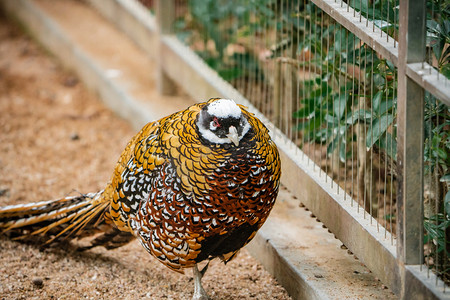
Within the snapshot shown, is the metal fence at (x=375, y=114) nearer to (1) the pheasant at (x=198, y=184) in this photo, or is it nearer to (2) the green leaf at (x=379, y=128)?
(2) the green leaf at (x=379, y=128)

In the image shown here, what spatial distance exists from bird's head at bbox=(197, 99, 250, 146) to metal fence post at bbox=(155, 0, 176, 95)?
10.2 ft

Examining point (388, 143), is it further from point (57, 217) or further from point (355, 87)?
point (57, 217)

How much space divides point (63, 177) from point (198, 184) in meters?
2.69

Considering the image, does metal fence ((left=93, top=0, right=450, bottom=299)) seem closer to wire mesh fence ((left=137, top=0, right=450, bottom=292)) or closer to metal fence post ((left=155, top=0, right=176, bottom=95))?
wire mesh fence ((left=137, top=0, right=450, bottom=292))

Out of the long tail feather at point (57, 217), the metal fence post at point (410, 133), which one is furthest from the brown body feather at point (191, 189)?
the metal fence post at point (410, 133)

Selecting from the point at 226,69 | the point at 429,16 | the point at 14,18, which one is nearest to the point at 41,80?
the point at 14,18

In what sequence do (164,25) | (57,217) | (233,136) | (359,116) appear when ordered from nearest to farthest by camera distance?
(233,136), (359,116), (57,217), (164,25)

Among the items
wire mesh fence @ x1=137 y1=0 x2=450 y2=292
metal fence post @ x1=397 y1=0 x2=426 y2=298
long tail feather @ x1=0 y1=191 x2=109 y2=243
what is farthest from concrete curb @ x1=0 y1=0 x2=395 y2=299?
long tail feather @ x1=0 y1=191 x2=109 y2=243

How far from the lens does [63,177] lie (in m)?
5.90

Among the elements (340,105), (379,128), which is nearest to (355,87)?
(340,105)

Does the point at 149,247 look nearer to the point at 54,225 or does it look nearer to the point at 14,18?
the point at 54,225

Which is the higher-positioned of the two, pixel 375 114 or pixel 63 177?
pixel 375 114

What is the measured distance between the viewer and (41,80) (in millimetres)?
8141

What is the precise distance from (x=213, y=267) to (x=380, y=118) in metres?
1.56
